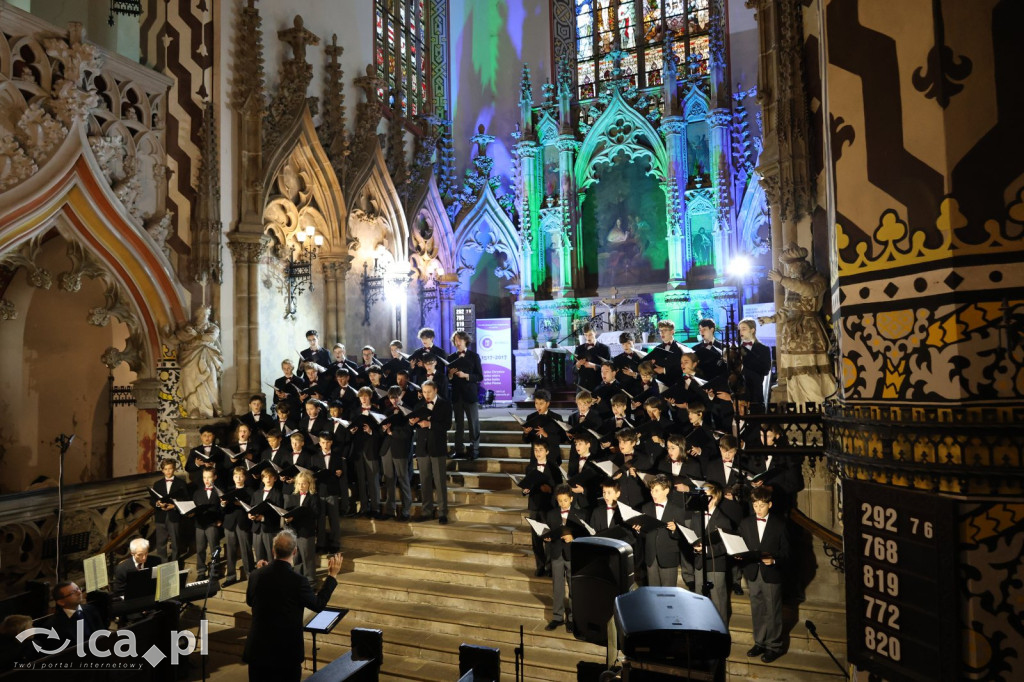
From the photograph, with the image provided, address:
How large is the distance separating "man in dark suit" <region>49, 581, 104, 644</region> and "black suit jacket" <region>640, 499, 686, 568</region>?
4665mm

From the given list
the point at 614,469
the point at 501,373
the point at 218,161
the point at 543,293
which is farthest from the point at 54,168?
the point at 543,293

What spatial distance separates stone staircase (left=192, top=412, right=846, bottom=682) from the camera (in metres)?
6.36

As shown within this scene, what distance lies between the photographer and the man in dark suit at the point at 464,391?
1053 centimetres

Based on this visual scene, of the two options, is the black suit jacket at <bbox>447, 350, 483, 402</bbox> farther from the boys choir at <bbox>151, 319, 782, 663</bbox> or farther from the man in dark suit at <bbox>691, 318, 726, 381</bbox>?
the man in dark suit at <bbox>691, 318, 726, 381</bbox>

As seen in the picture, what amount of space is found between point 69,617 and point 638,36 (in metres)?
15.7

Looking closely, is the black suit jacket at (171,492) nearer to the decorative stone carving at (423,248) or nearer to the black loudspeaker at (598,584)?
the black loudspeaker at (598,584)

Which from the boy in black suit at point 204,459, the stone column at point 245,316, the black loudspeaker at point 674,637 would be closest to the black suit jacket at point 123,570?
the boy in black suit at point 204,459

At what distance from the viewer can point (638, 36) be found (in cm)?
1664

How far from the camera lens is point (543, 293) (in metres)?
16.5

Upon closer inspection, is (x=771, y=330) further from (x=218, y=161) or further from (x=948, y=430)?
(x=948, y=430)

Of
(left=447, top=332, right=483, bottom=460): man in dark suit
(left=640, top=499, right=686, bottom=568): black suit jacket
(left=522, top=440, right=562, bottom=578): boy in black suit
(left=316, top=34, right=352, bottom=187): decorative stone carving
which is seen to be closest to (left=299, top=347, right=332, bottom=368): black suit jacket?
(left=447, top=332, right=483, bottom=460): man in dark suit

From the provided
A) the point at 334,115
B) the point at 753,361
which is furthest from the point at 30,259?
the point at 753,361

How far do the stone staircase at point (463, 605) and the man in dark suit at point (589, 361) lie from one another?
5.08 ft

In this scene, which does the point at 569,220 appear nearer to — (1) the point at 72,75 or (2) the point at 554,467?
(2) the point at 554,467
